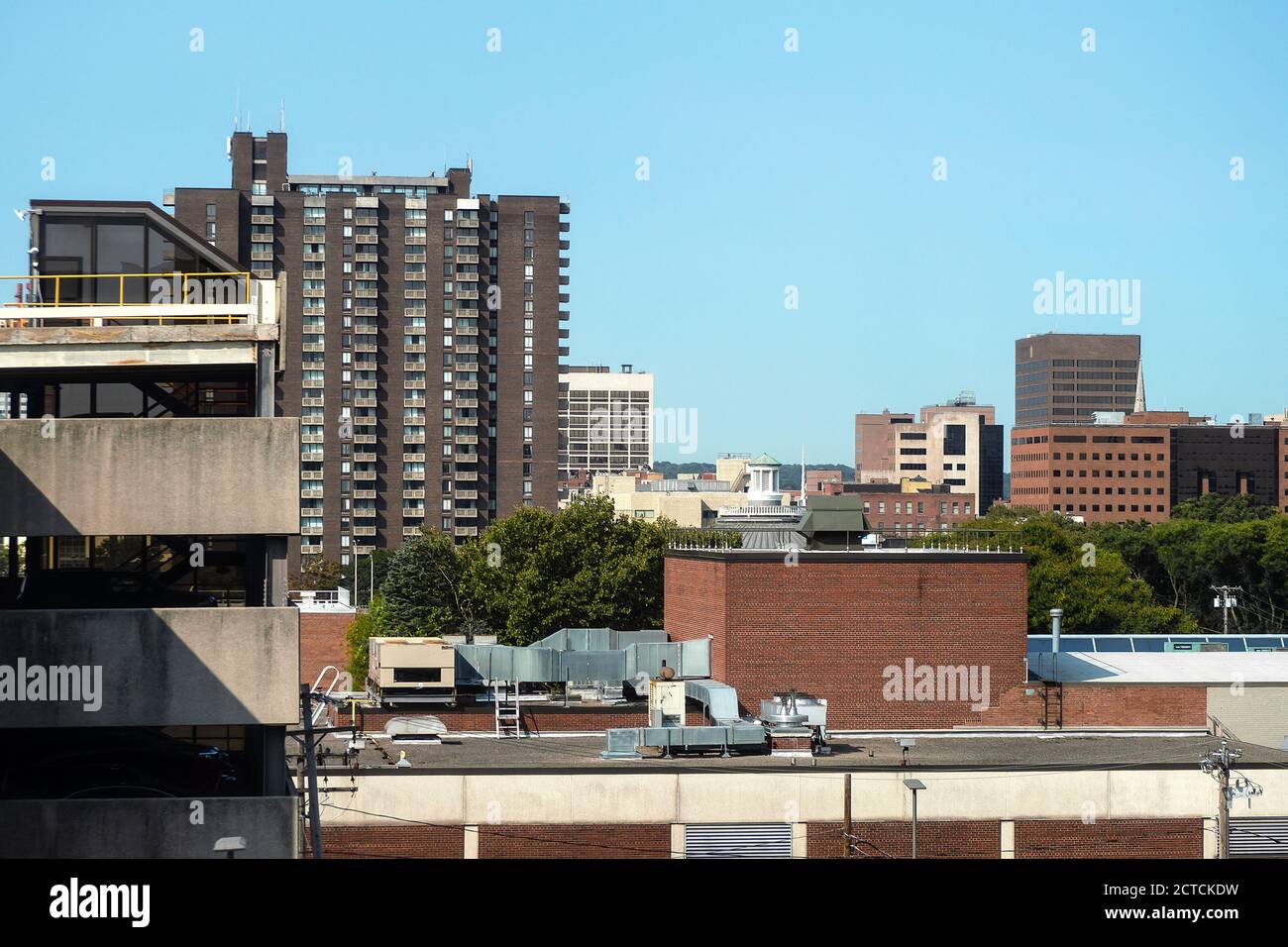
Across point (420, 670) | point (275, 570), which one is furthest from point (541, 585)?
point (275, 570)

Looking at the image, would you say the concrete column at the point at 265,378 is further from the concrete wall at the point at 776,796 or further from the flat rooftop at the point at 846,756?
the flat rooftop at the point at 846,756

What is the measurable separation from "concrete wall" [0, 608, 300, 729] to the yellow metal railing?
212 inches

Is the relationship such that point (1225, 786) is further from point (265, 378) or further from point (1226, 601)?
point (1226, 601)

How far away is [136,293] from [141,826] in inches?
409

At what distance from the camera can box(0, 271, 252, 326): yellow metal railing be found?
23.1m

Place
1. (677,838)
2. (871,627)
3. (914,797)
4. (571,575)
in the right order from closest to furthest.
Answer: (914,797) < (677,838) < (871,627) < (571,575)

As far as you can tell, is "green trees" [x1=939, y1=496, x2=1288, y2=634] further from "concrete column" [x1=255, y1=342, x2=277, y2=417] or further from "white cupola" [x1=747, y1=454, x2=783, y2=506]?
"concrete column" [x1=255, y1=342, x2=277, y2=417]

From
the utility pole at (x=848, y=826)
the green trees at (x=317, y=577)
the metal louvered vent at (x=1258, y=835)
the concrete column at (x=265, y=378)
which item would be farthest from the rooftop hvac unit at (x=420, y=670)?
the green trees at (x=317, y=577)

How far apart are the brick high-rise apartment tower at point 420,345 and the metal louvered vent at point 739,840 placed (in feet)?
367

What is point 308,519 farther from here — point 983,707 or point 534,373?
point 983,707

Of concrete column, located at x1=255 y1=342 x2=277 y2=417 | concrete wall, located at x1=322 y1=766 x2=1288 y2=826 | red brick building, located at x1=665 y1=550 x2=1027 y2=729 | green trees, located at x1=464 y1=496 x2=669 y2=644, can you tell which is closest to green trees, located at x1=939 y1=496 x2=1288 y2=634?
green trees, located at x1=464 y1=496 x2=669 y2=644

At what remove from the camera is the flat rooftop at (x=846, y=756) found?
104 feet

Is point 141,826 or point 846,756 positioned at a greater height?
point 141,826

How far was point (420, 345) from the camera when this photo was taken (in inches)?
5694
